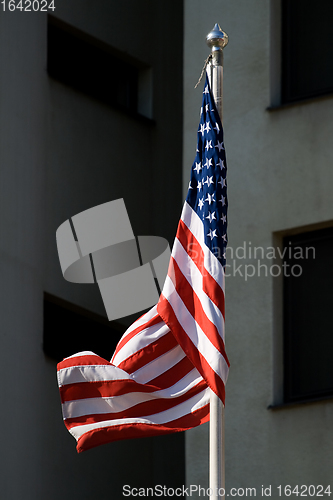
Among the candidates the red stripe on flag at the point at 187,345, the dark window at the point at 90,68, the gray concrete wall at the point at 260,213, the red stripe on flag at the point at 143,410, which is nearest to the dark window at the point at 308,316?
the gray concrete wall at the point at 260,213

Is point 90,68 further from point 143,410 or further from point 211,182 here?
point 143,410

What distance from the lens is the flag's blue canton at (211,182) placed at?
354 inches

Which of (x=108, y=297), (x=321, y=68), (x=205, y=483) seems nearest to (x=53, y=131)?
(x=108, y=297)

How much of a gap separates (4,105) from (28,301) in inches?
106

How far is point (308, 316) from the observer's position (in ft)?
40.5

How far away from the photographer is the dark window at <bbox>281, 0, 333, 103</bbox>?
13.0 metres

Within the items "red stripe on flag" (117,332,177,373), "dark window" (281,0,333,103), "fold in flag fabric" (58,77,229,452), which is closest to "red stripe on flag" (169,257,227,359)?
"fold in flag fabric" (58,77,229,452)

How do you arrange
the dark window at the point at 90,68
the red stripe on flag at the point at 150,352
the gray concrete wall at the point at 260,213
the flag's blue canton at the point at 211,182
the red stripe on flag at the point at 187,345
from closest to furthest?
the red stripe on flag at the point at 187,345 < the flag's blue canton at the point at 211,182 < the red stripe on flag at the point at 150,352 < the gray concrete wall at the point at 260,213 < the dark window at the point at 90,68

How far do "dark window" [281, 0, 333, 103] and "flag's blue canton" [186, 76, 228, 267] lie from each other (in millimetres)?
3969

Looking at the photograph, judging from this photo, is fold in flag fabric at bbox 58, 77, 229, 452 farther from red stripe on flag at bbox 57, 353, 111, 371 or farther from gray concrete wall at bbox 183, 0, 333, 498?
gray concrete wall at bbox 183, 0, 333, 498

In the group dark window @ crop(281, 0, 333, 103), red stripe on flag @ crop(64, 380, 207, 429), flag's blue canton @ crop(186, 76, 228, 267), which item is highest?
dark window @ crop(281, 0, 333, 103)

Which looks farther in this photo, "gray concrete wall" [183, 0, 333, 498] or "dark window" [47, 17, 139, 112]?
"dark window" [47, 17, 139, 112]

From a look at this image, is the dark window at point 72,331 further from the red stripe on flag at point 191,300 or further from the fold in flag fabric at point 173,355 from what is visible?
the red stripe on flag at point 191,300

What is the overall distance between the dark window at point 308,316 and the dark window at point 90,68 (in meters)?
4.78
